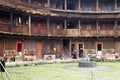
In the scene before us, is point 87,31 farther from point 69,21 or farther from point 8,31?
point 8,31

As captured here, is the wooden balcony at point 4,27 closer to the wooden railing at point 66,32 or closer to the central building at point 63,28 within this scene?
the central building at point 63,28

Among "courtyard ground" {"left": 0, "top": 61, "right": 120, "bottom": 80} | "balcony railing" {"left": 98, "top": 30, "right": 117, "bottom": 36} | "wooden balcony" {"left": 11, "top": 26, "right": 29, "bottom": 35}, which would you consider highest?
"wooden balcony" {"left": 11, "top": 26, "right": 29, "bottom": 35}

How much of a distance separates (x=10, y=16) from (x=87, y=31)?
15760 millimetres

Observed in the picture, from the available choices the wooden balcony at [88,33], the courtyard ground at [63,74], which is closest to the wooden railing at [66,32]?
the wooden balcony at [88,33]

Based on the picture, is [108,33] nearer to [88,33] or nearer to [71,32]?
[88,33]

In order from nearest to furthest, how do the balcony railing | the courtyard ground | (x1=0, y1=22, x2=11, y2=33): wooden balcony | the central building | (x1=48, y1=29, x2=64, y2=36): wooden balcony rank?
the courtyard ground < (x1=0, y1=22, x2=11, y2=33): wooden balcony < the central building < (x1=48, y1=29, x2=64, y2=36): wooden balcony < the balcony railing

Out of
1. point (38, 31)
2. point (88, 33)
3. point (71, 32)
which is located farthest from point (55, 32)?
point (88, 33)

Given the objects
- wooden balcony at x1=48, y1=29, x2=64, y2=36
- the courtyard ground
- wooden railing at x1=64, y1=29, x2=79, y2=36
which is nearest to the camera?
the courtyard ground

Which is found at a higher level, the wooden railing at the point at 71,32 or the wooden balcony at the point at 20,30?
the wooden balcony at the point at 20,30

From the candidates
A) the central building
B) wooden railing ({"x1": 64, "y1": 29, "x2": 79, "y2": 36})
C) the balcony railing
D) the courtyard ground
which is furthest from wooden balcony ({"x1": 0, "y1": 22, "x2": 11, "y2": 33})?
the balcony railing

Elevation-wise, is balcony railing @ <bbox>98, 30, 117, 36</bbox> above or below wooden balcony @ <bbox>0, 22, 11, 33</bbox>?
below

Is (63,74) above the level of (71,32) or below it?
below

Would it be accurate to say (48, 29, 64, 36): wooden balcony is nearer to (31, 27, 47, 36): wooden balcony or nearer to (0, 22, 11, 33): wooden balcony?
(31, 27, 47, 36): wooden balcony

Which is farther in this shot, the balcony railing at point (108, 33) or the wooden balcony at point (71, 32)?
the balcony railing at point (108, 33)
